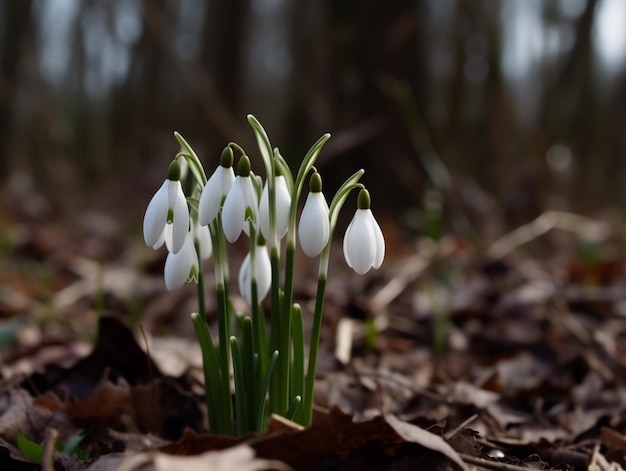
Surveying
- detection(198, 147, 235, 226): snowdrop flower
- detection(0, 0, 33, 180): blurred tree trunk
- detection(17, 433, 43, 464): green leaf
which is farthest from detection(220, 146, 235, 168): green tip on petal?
detection(0, 0, 33, 180): blurred tree trunk

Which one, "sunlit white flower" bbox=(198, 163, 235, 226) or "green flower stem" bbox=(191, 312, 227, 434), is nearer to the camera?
"sunlit white flower" bbox=(198, 163, 235, 226)

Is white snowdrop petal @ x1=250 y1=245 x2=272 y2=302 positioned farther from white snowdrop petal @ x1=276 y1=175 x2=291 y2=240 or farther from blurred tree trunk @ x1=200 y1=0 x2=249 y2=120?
blurred tree trunk @ x1=200 y1=0 x2=249 y2=120

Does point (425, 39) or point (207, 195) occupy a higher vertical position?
point (425, 39)

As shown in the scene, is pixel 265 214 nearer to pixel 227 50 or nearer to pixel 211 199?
pixel 211 199

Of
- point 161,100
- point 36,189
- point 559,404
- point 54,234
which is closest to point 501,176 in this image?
point 54,234

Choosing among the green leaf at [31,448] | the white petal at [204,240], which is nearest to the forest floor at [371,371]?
the green leaf at [31,448]

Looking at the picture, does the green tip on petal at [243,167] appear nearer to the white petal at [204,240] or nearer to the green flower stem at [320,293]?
the green flower stem at [320,293]

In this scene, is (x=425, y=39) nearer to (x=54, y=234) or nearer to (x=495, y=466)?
(x=54, y=234)

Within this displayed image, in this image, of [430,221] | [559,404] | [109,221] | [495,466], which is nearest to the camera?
[495,466]

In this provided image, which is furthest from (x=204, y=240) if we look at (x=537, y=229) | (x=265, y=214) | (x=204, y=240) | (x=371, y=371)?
(x=537, y=229)
